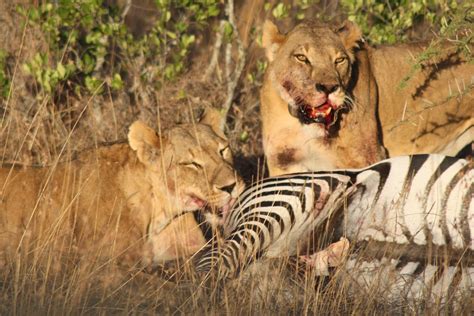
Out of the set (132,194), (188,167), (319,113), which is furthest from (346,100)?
(132,194)

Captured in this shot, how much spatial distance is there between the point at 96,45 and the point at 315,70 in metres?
2.44

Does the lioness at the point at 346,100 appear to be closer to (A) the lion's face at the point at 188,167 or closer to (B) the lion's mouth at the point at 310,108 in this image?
(B) the lion's mouth at the point at 310,108

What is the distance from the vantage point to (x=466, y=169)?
18.4 feet

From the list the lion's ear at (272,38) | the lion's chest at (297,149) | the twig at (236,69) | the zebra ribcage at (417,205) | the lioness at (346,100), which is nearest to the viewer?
the zebra ribcage at (417,205)

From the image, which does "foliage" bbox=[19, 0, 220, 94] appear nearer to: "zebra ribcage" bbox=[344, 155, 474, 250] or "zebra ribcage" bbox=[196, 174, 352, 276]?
"zebra ribcage" bbox=[196, 174, 352, 276]

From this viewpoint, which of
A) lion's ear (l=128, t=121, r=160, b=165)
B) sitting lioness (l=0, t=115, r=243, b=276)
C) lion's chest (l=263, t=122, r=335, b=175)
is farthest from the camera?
lion's chest (l=263, t=122, r=335, b=175)

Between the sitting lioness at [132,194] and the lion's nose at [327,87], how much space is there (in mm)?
734

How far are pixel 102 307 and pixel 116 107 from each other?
3.85 meters

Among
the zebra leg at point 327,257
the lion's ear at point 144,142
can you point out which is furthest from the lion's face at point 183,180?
the zebra leg at point 327,257

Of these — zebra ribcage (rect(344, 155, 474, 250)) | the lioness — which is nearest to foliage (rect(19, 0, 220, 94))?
the lioness

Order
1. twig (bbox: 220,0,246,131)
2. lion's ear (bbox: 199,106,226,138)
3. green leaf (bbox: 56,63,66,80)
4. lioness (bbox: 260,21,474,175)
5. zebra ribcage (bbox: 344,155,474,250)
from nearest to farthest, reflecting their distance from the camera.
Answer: zebra ribcage (bbox: 344,155,474,250) < lion's ear (bbox: 199,106,226,138) < lioness (bbox: 260,21,474,175) < green leaf (bbox: 56,63,66,80) < twig (bbox: 220,0,246,131)

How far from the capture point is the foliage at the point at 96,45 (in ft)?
24.7

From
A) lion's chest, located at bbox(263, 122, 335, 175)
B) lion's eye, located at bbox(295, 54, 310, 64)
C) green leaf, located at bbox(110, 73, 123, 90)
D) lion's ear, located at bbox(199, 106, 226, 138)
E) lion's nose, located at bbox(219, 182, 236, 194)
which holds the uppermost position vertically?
lion's eye, located at bbox(295, 54, 310, 64)

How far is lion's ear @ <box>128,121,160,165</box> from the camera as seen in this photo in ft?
18.4
